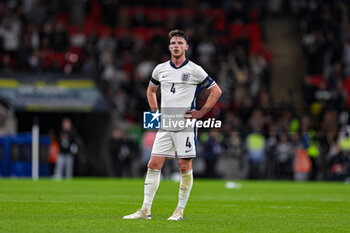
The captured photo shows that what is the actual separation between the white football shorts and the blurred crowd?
15197 mm

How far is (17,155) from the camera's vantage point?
24.8m

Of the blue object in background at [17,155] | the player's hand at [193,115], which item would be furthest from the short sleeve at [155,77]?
the blue object in background at [17,155]

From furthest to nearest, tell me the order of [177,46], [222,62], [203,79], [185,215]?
[222,62]
[185,215]
[203,79]
[177,46]

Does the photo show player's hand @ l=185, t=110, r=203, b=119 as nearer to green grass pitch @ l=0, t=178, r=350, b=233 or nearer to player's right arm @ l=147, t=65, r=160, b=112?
player's right arm @ l=147, t=65, r=160, b=112

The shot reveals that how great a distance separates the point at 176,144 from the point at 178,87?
713 mm

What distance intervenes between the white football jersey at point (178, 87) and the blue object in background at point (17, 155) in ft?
52.0

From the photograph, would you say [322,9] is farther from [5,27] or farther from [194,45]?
[5,27]

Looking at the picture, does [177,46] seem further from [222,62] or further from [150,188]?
[222,62]

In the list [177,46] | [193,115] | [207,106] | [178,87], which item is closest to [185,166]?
[193,115]

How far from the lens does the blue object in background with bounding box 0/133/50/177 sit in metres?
24.7

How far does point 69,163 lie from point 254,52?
904 centimetres

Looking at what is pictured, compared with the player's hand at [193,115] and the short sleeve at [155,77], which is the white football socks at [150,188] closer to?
the player's hand at [193,115]

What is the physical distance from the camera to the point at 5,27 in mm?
28625

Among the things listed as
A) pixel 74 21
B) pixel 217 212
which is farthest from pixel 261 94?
pixel 217 212
